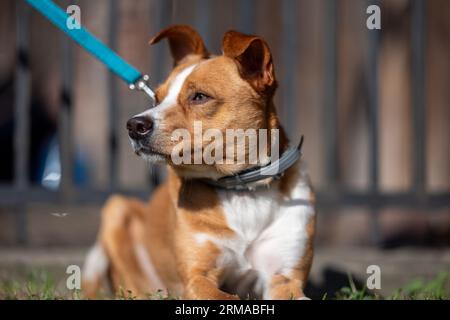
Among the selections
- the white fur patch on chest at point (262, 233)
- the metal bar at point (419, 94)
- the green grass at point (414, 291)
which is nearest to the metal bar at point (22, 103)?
the white fur patch on chest at point (262, 233)

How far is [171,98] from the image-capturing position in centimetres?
325

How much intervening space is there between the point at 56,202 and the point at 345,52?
→ 259cm

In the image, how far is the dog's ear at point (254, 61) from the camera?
127 inches

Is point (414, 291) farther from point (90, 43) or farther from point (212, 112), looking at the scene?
point (90, 43)

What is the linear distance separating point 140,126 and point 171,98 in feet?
0.87

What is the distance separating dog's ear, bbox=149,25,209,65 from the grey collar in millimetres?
689

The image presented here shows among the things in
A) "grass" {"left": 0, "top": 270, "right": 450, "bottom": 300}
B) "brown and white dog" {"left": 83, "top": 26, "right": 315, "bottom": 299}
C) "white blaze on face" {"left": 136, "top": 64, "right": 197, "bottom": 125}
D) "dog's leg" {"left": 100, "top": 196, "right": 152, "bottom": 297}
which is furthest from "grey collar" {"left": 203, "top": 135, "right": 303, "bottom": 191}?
"dog's leg" {"left": 100, "top": 196, "right": 152, "bottom": 297}

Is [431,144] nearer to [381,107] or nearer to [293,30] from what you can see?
[381,107]

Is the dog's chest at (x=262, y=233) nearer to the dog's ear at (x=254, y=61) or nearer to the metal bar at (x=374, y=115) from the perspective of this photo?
the dog's ear at (x=254, y=61)

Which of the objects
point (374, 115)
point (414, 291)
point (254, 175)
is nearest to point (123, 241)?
point (254, 175)

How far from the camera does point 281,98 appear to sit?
6191 millimetres

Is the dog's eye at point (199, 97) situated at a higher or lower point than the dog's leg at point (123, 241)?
higher

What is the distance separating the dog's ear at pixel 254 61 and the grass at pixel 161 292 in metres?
0.92

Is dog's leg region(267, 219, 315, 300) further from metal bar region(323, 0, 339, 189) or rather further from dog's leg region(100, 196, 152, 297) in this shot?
metal bar region(323, 0, 339, 189)
